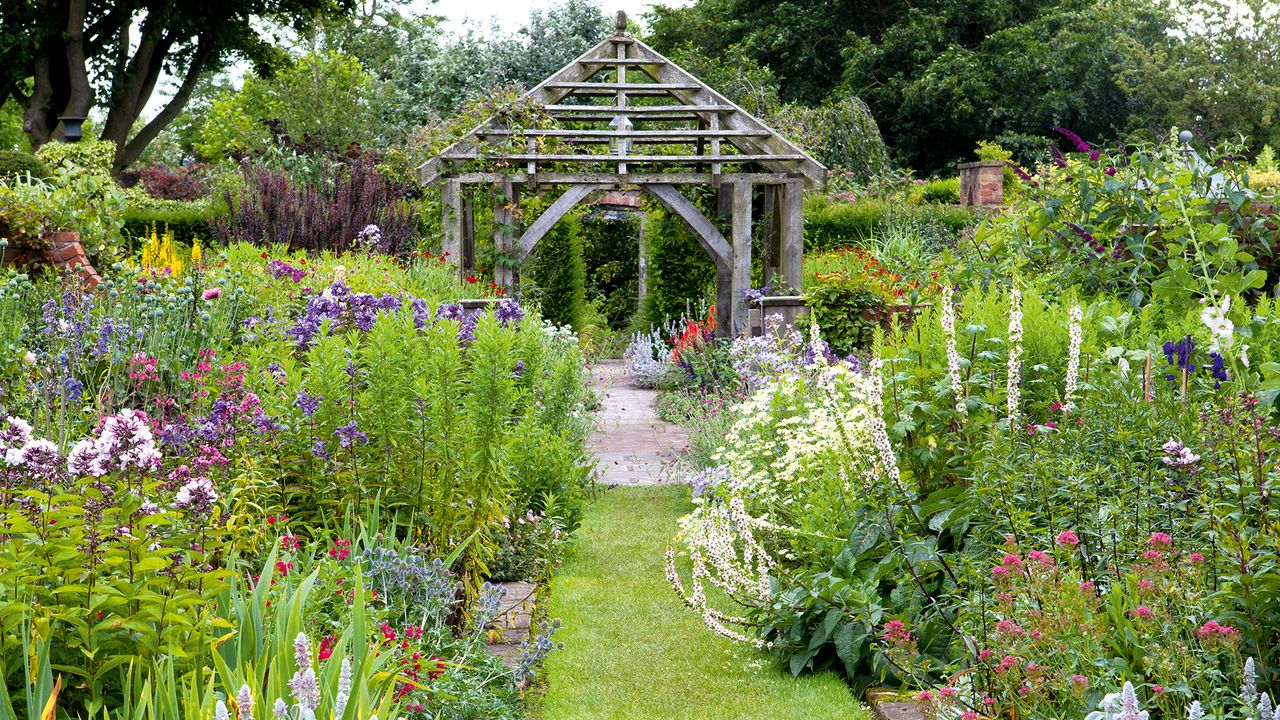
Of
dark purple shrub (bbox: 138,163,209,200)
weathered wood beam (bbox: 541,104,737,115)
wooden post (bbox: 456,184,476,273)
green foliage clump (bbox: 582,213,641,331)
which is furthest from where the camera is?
dark purple shrub (bbox: 138,163,209,200)

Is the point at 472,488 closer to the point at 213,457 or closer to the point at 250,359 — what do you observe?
the point at 250,359

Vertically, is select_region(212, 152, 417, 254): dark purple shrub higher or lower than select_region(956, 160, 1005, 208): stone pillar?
lower

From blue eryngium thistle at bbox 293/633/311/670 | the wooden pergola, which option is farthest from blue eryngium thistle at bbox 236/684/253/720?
the wooden pergola

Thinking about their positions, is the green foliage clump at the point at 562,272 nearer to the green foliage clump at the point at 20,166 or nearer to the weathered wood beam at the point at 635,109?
the weathered wood beam at the point at 635,109

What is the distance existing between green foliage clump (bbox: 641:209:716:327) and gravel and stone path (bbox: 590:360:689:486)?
3128mm

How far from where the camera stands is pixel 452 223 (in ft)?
36.9

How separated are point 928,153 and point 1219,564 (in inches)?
1055

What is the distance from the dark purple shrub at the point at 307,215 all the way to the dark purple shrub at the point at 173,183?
1488cm

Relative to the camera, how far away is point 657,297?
52.4 feet

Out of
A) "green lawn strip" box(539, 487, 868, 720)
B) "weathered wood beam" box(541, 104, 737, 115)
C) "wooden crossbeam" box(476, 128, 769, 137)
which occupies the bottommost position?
"green lawn strip" box(539, 487, 868, 720)

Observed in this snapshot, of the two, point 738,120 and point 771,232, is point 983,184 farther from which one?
point 738,120

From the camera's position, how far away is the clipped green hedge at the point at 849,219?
16156 mm

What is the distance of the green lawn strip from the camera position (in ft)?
12.8

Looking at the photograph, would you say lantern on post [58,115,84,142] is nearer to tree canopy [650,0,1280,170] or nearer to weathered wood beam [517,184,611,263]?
weathered wood beam [517,184,611,263]
